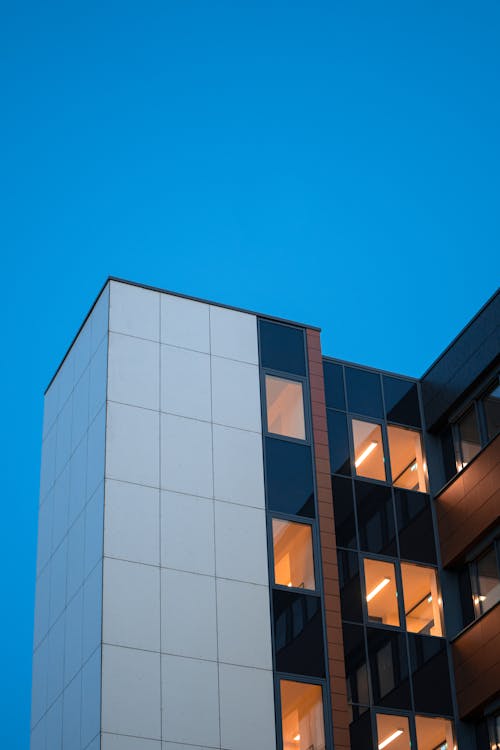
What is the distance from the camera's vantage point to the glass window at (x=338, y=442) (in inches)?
1350

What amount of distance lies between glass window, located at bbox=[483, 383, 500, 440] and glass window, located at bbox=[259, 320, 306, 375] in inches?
195

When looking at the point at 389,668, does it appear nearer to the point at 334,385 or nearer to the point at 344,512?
the point at 344,512

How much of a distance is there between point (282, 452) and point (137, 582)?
19.2 ft

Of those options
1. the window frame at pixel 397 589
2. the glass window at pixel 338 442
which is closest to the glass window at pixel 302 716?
the window frame at pixel 397 589

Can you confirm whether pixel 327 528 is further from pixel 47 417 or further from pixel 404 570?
pixel 47 417

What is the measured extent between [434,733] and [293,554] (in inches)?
220

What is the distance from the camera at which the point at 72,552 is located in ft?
104

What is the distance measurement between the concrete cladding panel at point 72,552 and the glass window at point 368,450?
24.0ft

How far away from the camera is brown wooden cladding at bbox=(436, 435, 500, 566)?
3250 cm

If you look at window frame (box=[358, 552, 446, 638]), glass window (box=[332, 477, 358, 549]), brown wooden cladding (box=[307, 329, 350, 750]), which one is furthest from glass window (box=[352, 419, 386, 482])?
window frame (box=[358, 552, 446, 638])

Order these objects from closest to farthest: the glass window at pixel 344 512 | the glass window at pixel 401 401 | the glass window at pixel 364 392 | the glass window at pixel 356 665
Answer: the glass window at pixel 356 665 < the glass window at pixel 344 512 < the glass window at pixel 364 392 < the glass window at pixel 401 401

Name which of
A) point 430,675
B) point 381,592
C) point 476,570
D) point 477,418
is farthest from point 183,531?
point 477,418

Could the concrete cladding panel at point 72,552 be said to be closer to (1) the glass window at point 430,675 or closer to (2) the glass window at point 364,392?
(2) the glass window at point 364,392

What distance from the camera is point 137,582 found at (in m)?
29.5
